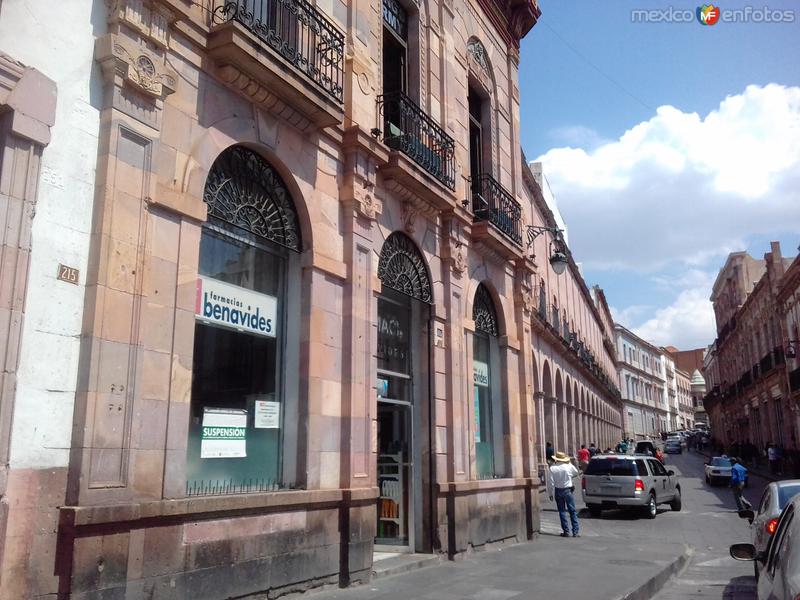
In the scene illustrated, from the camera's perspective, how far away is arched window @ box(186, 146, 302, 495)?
737 centimetres

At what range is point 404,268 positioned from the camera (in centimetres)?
1134

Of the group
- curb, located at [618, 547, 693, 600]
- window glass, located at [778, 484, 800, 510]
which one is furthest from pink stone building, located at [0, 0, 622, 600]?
window glass, located at [778, 484, 800, 510]

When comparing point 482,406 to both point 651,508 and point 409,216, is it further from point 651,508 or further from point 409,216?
point 651,508

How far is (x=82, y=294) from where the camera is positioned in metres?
5.93

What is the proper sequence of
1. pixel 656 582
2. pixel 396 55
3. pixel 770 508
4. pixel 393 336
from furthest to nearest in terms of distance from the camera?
1. pixel 396 55
2. pixel 393 336
3. pixel 656 582
4. pixel 770 508

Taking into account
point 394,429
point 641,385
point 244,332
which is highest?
point 641,385

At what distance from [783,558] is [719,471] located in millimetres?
29328

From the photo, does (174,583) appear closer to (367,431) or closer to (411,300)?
(367,431)

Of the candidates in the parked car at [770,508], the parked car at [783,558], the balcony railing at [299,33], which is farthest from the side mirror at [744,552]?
the balcony railing at [299,33]

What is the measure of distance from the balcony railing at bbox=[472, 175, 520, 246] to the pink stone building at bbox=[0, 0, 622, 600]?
89 millimetres

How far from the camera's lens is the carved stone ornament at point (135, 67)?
6.27 meters

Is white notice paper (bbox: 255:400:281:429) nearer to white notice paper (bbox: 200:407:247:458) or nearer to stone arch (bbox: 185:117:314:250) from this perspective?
white notice paper (bbox: 200:407:247:458)

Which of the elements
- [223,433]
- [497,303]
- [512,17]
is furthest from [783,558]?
[512,17]

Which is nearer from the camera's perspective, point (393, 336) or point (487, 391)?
point (393, 336)
